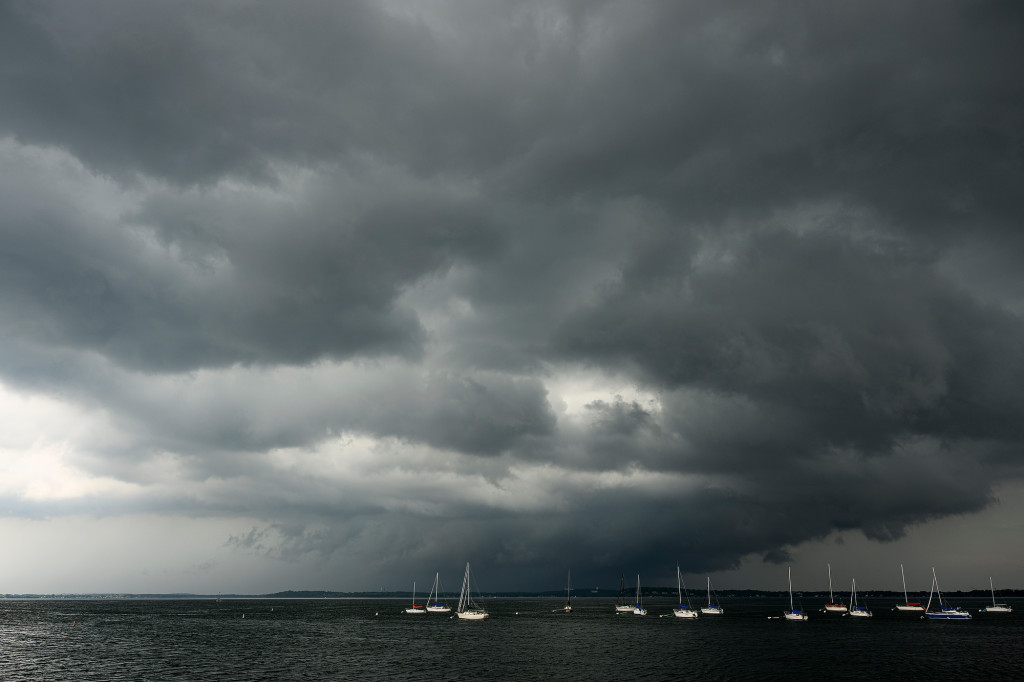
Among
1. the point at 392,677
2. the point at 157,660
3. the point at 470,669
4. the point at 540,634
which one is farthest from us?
the point at 540,634

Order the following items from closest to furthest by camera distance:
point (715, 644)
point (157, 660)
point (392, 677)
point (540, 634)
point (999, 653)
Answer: point (392, 677) → point (157, 660) → point (999, 653) → point (715, 644) → point (540, 634)

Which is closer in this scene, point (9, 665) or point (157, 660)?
point (9, 665)

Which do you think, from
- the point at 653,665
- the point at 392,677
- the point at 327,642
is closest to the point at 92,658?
the point at 327,642

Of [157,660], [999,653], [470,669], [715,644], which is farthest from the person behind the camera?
[715,644]

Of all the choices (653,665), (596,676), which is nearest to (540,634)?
(653,665)

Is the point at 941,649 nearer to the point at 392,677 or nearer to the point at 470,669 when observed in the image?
the point at 470,669

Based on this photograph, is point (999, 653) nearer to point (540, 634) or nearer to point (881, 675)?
point (881, 675)

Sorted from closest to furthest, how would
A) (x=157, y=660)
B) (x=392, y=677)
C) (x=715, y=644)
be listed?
(x=392, y=677)
(x=157, y=660)
(x=715, y=644)

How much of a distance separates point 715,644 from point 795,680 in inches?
2318

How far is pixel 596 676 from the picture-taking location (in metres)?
104

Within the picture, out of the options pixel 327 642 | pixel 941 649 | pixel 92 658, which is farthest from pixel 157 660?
pixel 941 649

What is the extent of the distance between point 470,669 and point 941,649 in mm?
109251

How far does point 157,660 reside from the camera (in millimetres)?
119750

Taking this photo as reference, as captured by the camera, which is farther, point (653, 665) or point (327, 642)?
point (327, 642)
